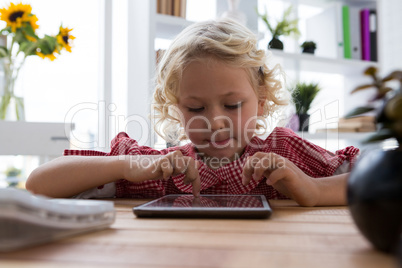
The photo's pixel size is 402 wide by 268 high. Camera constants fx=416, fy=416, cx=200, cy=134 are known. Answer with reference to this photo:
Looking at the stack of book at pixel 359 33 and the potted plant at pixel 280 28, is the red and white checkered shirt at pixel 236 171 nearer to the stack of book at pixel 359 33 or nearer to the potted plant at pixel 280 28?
the potted plant at pixel 280 28

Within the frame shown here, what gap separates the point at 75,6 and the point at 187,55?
5.10 feet

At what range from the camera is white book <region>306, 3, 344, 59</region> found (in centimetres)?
288

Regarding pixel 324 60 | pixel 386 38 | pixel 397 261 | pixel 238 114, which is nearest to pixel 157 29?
pixel 324 60

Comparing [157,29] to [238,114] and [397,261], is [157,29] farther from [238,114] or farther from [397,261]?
[397,261]

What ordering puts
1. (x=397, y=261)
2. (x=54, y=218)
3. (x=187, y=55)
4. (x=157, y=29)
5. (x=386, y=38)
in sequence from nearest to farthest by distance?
(x=397, y=261)
(x=54, y=218)
(x=187, y=55)
(x=157, y=29)
(x=386, y=38)

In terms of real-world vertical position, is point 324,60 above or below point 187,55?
above

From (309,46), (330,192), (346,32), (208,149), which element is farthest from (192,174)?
(346,32)

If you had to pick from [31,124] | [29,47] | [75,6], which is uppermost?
[75,6]

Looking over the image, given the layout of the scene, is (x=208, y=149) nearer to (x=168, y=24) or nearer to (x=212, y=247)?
(x=212, y=247)

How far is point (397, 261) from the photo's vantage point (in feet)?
0.93

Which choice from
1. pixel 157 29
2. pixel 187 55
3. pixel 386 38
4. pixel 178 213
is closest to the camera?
pixel 178 213

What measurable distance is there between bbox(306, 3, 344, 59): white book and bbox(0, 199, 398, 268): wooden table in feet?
8.53

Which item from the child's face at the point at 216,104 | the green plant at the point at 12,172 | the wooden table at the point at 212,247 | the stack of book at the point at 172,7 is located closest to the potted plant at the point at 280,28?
the stack of book at the point at 172,7

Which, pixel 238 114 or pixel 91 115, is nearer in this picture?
pixel 238 114
